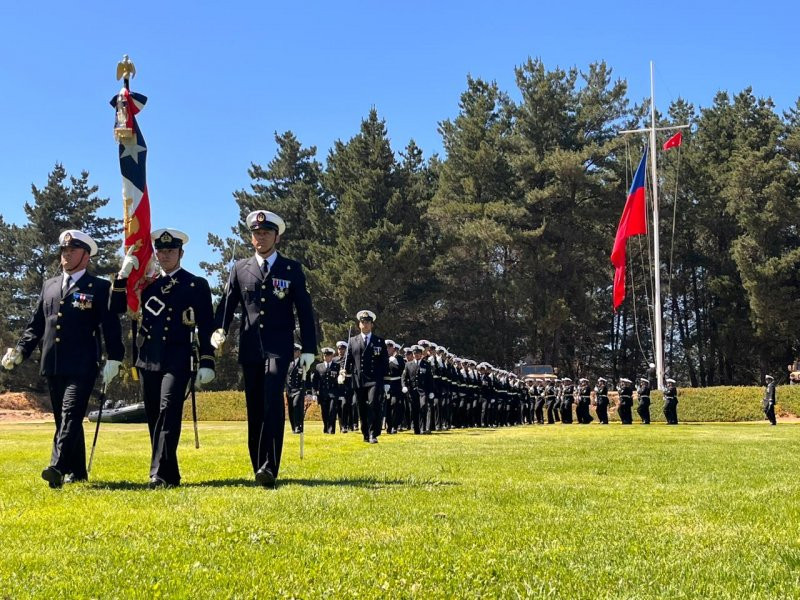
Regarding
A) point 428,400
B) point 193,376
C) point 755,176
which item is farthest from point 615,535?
point 755,176

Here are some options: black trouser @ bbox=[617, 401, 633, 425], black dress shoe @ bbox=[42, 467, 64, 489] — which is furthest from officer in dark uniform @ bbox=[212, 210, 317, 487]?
black trouser @ bbox=[617, 401, 633, 425]

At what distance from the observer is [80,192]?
56625 mm

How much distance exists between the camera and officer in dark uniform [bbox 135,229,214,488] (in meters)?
6.64

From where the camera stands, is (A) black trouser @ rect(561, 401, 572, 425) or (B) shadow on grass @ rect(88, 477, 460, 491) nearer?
(B) shadow on grass @ rect(88, 477, 460, 491)

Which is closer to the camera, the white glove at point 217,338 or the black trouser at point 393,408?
the white glove at point 217,338

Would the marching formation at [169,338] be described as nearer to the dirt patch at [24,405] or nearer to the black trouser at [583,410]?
the black trouser at [583,410]

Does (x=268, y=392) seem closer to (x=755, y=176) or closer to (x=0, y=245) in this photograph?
(x=755, y=176)

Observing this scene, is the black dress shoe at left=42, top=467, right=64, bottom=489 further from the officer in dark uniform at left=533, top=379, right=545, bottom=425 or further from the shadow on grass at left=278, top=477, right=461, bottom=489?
the officer in dark uniform at left=533, top=379, right=545, bottom=425

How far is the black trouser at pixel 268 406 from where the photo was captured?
6.72m

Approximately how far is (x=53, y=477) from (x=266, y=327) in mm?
2015

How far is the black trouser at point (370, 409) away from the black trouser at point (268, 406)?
6601 mm

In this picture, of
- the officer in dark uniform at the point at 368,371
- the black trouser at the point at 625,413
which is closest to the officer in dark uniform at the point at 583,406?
the black trouser at the point at 625,413

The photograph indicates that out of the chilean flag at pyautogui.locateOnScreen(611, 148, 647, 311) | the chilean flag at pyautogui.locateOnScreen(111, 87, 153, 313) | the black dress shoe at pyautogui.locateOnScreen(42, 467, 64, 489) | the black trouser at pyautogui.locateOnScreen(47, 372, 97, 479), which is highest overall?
the chilean flag at pyautogui.locateOnScreen(611, 148, 647, 311)

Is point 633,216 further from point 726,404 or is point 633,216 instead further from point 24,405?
point 24,405
